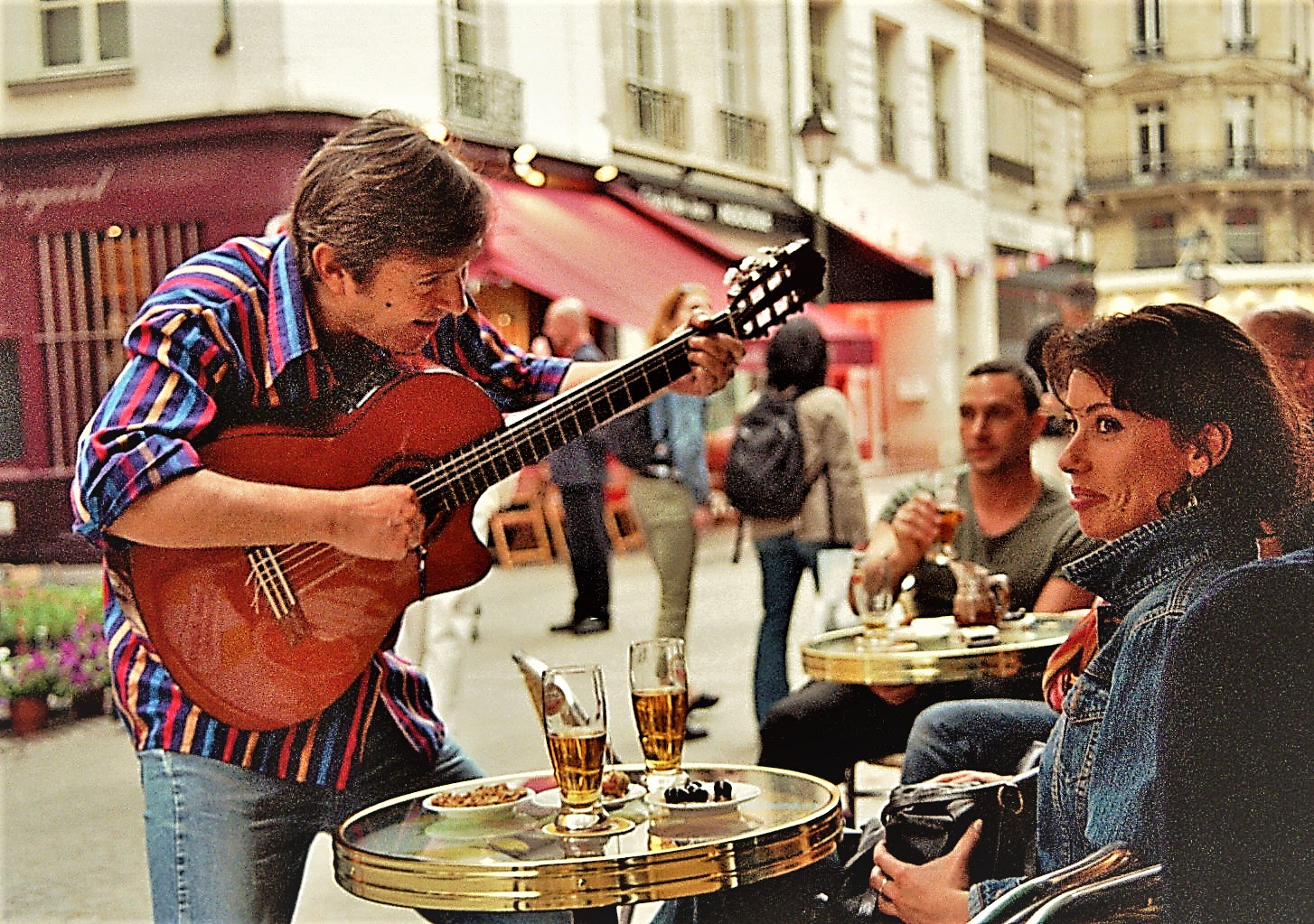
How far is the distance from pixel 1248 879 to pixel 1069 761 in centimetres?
26

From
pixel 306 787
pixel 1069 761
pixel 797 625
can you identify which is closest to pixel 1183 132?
pixel 1069 761

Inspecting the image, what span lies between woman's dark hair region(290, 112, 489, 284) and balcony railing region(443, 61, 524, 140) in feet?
9.44

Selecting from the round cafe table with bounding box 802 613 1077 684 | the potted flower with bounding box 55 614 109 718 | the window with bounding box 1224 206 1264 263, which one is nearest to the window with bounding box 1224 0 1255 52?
the window with bounding box 1224 206 1264 263

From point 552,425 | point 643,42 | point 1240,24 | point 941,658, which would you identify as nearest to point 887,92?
point 1240,24

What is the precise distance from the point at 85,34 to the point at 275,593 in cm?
209

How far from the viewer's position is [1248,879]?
1.50 metres

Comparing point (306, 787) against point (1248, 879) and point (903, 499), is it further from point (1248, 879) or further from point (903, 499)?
point (903, 499)

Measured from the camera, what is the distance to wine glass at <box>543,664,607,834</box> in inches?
72.3

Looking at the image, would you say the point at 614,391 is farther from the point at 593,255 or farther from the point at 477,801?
the point at 593,255

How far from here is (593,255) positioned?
7.22 m

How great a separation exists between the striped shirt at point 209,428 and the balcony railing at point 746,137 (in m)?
3.08

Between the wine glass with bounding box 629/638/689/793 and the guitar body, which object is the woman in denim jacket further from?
the guitar body

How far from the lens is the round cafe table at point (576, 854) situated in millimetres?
1676

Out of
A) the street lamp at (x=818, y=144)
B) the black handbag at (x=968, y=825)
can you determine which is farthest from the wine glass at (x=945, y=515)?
the black handbag at (x=968, y=825)
